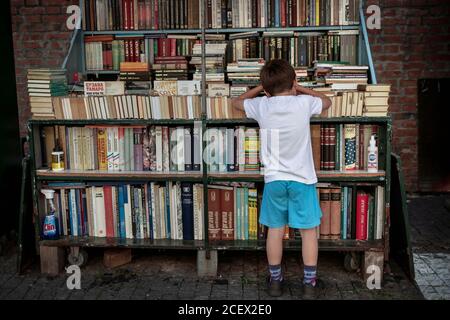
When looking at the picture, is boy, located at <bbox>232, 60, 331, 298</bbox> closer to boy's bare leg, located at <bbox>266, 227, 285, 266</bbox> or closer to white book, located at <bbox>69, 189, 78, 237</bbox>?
boy's bare leg, located at <bbox>266, 227, 285, 266</bbox>

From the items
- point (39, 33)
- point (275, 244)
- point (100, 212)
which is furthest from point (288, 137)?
point (39, 33)

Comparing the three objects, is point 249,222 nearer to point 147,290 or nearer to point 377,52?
point 147,290

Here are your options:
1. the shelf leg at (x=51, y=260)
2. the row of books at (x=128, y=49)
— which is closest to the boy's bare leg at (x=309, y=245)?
the shelf leg at (x=51, y=260)

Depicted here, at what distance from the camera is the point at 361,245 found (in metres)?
4.21

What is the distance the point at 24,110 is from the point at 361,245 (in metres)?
4.37

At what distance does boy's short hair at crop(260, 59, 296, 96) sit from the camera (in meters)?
3.82

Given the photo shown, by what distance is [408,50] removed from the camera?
6227 mm

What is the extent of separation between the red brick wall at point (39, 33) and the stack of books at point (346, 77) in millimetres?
3304

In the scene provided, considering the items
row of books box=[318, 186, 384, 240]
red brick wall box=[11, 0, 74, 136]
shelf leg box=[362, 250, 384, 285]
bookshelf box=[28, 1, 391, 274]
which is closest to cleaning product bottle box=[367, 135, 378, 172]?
bookshelf box=[28, 1, 391, 274]

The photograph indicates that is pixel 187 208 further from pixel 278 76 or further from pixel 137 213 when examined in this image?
pixel 278 76

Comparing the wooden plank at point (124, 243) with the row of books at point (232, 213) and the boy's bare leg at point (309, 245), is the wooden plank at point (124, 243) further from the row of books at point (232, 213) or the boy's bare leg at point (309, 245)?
the boy's bare leg at point (309, 245)

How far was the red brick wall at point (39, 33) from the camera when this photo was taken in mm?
6336

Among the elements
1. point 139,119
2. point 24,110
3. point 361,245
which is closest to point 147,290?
point 139,119

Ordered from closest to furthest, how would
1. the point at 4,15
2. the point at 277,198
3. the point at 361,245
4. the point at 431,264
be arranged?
the point at 277,198 → the point at 361,245 → the point at 431,264 → the point at 4,15
